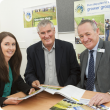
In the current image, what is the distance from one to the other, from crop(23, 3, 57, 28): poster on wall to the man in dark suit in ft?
3.99

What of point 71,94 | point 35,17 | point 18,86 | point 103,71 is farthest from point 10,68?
point 35,17

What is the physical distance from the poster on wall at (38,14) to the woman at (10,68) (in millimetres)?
1610

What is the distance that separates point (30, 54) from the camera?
2008 mm

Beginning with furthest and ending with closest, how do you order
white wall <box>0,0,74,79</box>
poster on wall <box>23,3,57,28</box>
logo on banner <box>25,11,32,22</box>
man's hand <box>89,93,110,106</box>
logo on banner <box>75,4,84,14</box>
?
white wall <box>0,0,74,79</box>, logo on banner <box>25,11,32,22</box>, poster on wall <box>23,3,57,28</box>, logo on banner <box>75,4,84,14</box>, man's hand <box>89,93,110,106</box>

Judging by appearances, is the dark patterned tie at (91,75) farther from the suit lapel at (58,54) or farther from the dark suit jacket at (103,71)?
the suit lapel at (58,54)

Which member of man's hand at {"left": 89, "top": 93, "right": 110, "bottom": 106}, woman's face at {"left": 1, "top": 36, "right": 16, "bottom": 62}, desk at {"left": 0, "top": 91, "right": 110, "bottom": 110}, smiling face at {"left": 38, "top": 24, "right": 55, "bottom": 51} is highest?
smiling face at {"left": 38, "top": 24, "right": 55, "bottom": 51}

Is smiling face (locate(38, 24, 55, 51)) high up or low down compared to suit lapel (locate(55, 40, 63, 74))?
up

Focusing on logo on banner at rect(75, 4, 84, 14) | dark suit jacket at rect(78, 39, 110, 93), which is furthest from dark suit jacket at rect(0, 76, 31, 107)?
logo on banner at rect(75, 4, 84, 14)

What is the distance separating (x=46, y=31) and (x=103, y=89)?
1077 mm

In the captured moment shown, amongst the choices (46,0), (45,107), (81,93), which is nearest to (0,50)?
(45,107)

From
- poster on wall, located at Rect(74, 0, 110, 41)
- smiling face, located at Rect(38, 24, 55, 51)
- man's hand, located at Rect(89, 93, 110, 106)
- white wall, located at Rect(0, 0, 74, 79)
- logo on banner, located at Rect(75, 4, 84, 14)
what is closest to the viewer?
man's hand, located at Rect(89, 93, 110, 106)

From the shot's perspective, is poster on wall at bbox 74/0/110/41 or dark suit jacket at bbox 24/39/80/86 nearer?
dark suit jacket at bbox 24/39/80/86

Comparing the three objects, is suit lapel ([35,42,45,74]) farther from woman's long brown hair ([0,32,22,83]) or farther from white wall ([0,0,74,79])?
white wall ([0,0,74,79])

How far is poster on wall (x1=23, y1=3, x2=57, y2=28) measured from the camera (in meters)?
3.06
